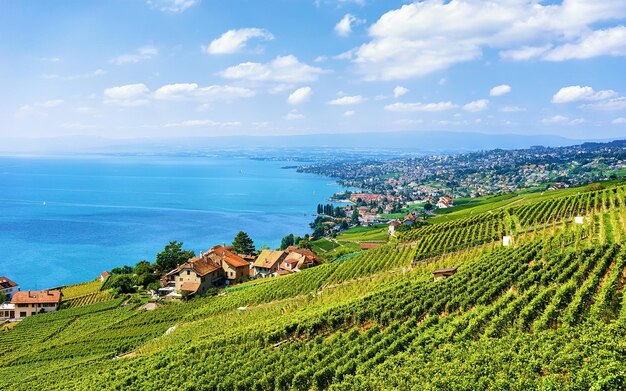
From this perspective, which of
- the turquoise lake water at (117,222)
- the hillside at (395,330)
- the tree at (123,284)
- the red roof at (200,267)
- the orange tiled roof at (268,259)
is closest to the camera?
the hillside at (395,330)

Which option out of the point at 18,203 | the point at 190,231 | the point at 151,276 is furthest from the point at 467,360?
the point at 18,203

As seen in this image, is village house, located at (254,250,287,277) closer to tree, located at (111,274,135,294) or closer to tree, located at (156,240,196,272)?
tree, located at (156,240,196,272)

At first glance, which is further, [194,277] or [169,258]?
[169,258]

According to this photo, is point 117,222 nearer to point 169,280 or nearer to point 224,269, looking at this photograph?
point 169,280

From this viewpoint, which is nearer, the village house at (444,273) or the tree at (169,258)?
the village house at (444,273)

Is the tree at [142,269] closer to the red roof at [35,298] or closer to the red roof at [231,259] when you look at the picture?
the red roof at [231,259]

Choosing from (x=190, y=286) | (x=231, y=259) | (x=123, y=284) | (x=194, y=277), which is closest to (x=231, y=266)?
(x=231, y=259)

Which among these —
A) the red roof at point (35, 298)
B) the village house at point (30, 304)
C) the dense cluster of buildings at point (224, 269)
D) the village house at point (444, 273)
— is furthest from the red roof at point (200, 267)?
the village house at point (444, 273)
